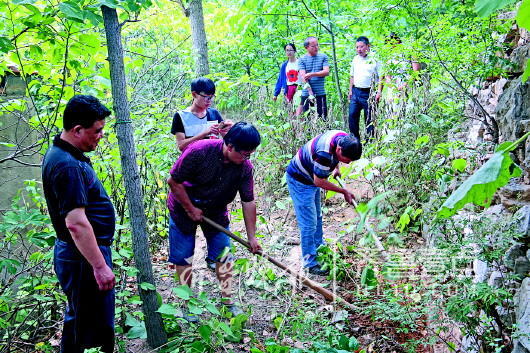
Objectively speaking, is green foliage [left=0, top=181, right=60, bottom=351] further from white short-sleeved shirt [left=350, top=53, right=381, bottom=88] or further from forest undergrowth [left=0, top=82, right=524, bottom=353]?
white short-sleeved shirt [left=350, top=53, right=381, bottom=88]

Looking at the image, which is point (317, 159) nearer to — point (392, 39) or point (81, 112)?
point (81, 112)

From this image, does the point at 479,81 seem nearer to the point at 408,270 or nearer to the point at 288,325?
the point at 408,270

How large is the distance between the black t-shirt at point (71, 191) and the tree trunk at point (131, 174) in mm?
340

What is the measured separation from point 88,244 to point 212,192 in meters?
1.34

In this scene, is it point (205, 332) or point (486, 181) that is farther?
point (205, 332)

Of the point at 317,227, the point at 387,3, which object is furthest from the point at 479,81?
the point at 317,227

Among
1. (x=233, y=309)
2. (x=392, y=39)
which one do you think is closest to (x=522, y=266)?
(x=233, y=309)

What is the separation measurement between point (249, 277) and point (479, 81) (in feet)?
11.5

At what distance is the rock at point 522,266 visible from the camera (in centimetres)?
280

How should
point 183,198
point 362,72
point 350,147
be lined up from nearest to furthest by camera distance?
1. point 183,198
2. point 350,147
3. point 362,72

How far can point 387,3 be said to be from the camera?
221 inches

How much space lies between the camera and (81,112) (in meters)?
2.42

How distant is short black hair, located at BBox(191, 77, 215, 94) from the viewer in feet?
13.6

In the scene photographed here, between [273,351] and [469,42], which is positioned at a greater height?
[469,42]
